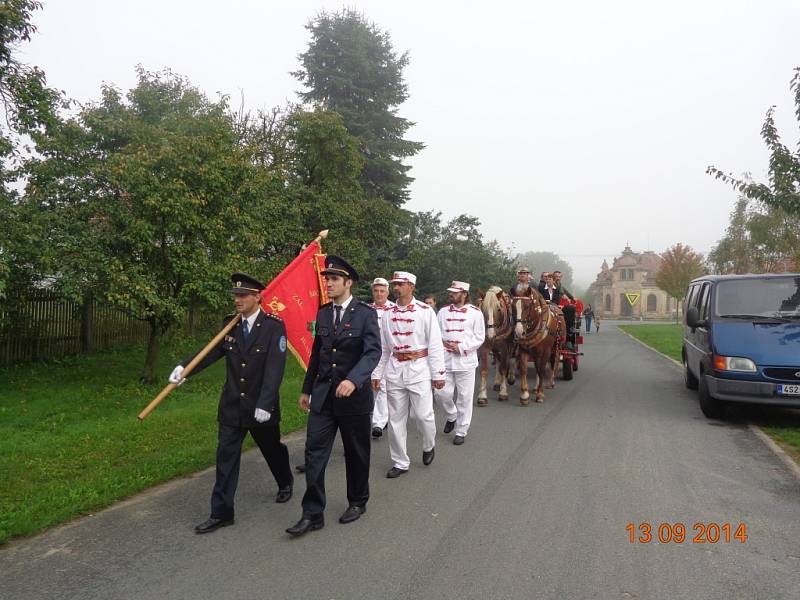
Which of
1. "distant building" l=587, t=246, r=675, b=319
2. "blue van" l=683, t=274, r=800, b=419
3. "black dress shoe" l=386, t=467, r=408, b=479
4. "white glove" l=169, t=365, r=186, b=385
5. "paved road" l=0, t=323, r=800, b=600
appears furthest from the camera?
"distant building" l=587, t=246, r=675, b=319

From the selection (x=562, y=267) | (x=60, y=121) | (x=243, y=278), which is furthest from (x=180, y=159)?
(x=562, y=267)

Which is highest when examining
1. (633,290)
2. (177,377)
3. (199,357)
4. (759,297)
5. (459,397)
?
(633,290)

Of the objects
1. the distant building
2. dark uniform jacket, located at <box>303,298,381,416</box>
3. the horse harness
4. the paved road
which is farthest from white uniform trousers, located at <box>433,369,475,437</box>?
the distant building

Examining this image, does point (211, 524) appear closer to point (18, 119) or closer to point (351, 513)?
point (351, 513)

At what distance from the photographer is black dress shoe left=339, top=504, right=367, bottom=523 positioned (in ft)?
15.1

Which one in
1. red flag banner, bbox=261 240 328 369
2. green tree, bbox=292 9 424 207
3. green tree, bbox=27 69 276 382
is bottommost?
red flag banner, bbox=261 240 328 369

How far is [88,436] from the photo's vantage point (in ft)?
23.9

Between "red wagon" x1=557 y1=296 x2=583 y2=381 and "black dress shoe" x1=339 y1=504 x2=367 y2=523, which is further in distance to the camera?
"red wagon" x1=557 y1=296 x2=583 y2=381

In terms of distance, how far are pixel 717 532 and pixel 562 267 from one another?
19407cm

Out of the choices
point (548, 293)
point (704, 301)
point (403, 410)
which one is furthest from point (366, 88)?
point (403, 410)

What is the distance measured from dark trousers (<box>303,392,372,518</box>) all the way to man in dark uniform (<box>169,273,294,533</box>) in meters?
0.38

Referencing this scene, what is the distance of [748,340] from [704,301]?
146 cm

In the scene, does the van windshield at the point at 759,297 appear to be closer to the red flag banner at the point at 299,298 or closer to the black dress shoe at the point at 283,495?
the red flag banner at the point at 299,298

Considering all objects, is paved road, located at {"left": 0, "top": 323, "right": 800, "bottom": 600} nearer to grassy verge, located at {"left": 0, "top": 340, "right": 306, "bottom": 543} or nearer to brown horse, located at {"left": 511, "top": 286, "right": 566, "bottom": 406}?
grassy verge, located at {"left": 0, "top": 340, "right": 306, "bottom": 543}
